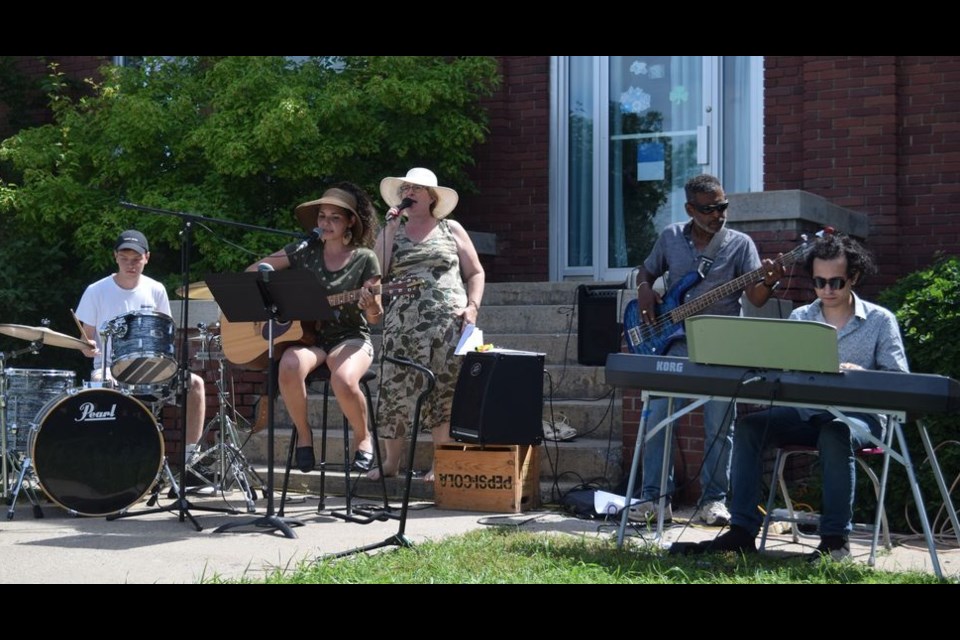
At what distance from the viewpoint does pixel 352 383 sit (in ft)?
22.8

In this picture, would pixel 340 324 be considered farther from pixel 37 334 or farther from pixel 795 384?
pixel 795 384

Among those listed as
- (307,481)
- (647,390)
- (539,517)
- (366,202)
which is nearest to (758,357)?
(647,390)

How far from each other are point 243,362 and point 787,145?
4.88 meters

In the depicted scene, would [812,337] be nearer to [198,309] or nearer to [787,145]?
[787,145]

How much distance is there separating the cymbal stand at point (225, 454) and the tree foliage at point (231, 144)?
1.45 meters

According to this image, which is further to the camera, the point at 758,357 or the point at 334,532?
the point at 334,532

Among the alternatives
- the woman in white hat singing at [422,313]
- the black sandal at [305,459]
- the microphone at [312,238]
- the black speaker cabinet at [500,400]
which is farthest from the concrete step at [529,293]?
the black sandal at [305,459]

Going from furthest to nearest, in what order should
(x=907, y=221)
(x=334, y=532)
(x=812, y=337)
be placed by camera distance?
(x=907, y=221), (x=334, y=532), (x=812, y=337)

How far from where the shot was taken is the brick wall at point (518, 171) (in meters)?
10.9

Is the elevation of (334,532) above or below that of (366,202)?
below

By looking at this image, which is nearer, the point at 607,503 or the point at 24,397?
the point at 607,503

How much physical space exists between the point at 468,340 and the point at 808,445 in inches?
88.2

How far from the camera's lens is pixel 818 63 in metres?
9.31

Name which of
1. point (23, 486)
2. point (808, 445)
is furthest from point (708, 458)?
point (23, 486)
